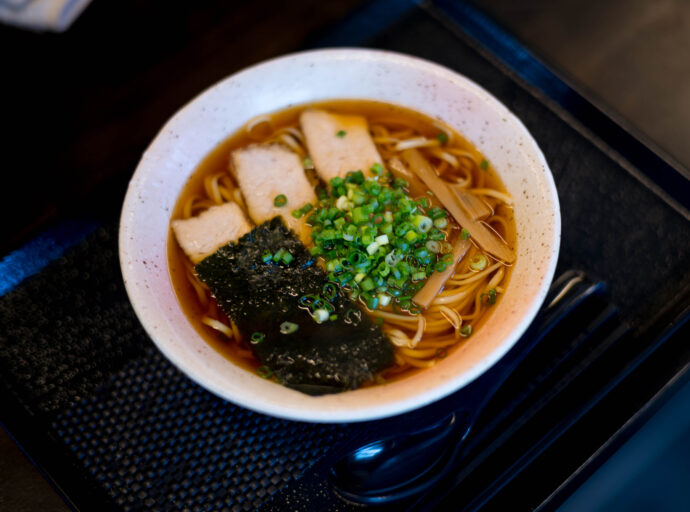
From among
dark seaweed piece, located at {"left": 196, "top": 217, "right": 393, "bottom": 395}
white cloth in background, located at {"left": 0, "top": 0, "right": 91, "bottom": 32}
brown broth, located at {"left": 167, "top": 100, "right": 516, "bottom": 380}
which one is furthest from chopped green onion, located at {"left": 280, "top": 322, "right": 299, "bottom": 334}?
white cloth in background, located at {"left": 0, "top": 0, "right": 91, "bottom": 32}

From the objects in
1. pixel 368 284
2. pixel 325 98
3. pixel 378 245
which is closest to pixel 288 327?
pixel 368 284

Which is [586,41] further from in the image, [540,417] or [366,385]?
[366,385]

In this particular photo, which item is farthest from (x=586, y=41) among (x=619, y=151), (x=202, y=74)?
(x=202, y=74)

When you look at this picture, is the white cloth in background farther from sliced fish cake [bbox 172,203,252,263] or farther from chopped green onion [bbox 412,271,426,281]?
chopped green onion [bbox 412,271,426,281]

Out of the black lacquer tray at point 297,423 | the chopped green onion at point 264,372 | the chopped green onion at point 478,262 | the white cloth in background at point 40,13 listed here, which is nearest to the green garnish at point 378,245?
the chopped green onion at point 478,262

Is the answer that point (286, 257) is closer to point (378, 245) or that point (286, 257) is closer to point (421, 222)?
point (378, 245)

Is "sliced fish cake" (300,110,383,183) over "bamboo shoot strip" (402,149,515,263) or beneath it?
over
